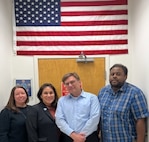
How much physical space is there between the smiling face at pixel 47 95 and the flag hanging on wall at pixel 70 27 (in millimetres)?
1087

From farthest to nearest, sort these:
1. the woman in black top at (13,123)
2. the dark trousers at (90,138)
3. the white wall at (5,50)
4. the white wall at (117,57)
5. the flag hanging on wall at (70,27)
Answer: the flag hanging on wall at (70,27), the white wall at (5,50), the white wall at (117,57), the woman in black top at (13,123), the dark trousers at (90,138)

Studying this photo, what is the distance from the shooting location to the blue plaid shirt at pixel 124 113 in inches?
106

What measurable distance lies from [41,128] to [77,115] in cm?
43

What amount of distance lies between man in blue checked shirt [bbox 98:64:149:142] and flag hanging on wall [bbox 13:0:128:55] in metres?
1.17

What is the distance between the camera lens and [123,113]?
2.71 metres

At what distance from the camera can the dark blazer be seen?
2.80 metres

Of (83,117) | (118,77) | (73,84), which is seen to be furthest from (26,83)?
(118,77)

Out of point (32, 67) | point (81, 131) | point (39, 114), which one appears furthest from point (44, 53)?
point (81, 131)

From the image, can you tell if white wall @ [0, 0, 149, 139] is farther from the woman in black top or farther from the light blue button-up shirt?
the light blue button-up shirt

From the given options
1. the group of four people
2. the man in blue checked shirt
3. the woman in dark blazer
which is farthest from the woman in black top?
the man in blue checked shirt

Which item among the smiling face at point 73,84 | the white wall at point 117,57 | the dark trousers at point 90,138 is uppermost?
the white wall at point 117,57

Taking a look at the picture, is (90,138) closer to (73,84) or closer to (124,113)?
(124,113)

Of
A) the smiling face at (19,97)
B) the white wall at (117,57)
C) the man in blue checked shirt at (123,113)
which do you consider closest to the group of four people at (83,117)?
the man in blue checked shirt at (123,113)

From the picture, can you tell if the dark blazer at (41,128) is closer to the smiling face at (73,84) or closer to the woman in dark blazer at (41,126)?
the woman in dark blazer at (41,126)
